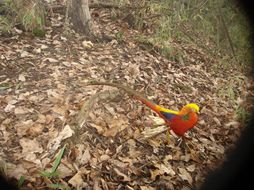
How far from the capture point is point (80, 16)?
4789 mm

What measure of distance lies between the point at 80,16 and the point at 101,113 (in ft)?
7.09

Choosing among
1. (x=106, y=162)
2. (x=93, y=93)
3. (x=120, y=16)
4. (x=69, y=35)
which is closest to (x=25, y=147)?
(x=106, y=162)

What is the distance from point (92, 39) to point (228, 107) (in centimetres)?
246

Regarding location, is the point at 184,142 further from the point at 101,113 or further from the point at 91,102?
the point at 91,102

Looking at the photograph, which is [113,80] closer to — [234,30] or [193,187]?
[193,187]

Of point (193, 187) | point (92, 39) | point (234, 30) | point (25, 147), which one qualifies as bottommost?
point (193, 187)

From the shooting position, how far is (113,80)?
401 centimetres

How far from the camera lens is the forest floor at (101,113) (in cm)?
270

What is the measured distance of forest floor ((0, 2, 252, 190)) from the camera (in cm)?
270

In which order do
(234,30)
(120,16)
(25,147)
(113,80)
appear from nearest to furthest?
(25,147)
(113,80)
(234,30)
(120,16)

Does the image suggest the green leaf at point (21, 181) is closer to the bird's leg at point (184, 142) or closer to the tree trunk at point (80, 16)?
the bird's leg at point (184, 142)


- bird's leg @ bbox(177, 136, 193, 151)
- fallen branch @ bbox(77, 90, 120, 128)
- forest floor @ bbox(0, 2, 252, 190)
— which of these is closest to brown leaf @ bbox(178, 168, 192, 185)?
forest floor @ bbox(0, 2, 252, 190)

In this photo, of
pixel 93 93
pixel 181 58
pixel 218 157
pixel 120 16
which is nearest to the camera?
pixel 218 157

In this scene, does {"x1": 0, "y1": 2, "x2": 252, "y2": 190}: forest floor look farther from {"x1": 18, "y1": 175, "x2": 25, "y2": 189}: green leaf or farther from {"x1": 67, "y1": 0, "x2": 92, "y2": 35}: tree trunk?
{"x1": 67, "y1": 0, "x2": 92, "y2": 35}: tree trunk
